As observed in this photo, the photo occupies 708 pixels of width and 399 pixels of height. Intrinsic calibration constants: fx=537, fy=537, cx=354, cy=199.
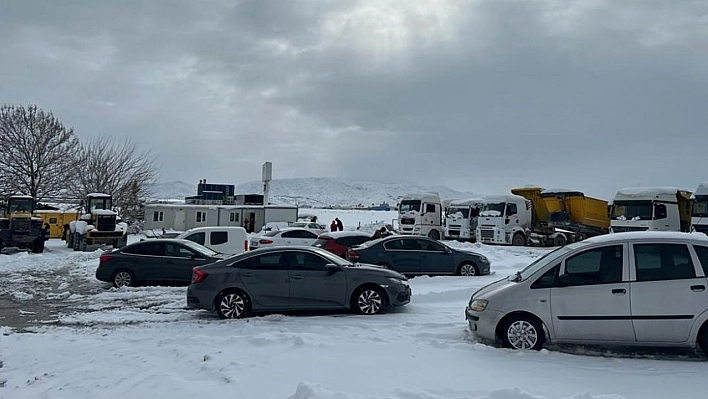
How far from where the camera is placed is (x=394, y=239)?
15703mm

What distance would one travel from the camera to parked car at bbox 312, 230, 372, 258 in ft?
58.0

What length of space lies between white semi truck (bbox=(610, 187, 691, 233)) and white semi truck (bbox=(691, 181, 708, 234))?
3594mm

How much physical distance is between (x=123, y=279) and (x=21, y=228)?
1479 centimetres

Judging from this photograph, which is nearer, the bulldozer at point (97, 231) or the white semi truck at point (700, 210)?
the white semi truck at point (700, 210)

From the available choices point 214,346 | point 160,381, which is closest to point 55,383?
point 160,381

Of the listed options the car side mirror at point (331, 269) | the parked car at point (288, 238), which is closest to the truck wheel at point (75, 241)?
the parked car at point (288, 238)

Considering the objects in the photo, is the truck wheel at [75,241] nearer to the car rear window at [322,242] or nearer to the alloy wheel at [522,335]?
the car rear window at [322,242]

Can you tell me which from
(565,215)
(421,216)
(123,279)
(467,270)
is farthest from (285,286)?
(565,215)

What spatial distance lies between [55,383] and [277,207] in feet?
142

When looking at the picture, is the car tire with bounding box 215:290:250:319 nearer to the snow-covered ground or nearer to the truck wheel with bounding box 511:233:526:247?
the snow-covered ground

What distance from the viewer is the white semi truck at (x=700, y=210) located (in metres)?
20.8

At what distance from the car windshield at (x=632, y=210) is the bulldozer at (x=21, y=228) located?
28146mm

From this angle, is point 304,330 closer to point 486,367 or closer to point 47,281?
point 486,367

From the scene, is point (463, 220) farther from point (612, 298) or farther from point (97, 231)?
point (612, 298)
